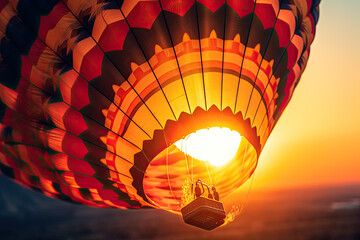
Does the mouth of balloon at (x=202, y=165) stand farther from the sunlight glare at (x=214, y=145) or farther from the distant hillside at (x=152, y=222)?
the distant hillside at (x=152, y=222)

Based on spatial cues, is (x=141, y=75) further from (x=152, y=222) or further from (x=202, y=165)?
(x=152, y=222)

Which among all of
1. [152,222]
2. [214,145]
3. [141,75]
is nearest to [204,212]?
[214,145]

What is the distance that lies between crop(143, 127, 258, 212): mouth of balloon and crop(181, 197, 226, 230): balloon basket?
2.92 feet

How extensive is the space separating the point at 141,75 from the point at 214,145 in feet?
5.38

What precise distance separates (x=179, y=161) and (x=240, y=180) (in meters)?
0.96

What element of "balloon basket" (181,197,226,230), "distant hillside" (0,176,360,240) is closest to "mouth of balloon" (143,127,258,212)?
"balloon basket" (181,197,226,230)

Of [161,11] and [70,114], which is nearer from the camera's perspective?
[161,11]

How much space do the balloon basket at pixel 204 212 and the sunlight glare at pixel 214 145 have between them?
41.0 inches

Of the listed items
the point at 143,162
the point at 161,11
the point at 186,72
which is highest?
the point at 161,11

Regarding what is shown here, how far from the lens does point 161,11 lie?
4727 millimetres

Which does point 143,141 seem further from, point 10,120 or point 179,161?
point 10,120

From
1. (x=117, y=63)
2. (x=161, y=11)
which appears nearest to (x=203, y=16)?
(x=161, y=11)

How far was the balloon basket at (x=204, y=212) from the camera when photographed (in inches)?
187

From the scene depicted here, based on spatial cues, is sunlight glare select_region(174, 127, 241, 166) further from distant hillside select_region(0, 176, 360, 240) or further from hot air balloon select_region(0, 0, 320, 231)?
distant hillside select_region(0, 176, 360, 240)
